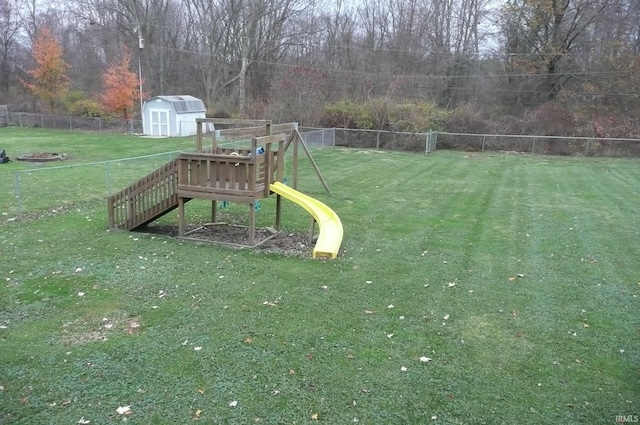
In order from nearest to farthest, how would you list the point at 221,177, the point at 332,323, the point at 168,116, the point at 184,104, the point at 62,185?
the point at 332,323 < the point at 221,177 < the point at 62,185 < the point at 168,116 < the point at 184,104

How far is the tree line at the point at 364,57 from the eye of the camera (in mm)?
28250

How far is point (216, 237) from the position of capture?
8.95 meters

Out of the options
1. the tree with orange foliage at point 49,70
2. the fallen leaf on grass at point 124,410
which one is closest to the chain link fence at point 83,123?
the tree with orange foliage at point 49,70

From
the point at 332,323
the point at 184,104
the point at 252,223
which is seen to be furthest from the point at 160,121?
the point at 332,323

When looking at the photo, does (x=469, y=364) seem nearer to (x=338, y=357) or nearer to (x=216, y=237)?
(x=338, y=357)

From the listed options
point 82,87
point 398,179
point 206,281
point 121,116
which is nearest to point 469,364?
point 206,281

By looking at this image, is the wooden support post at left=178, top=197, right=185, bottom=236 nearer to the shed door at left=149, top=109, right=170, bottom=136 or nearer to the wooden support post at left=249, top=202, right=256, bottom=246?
the wooden support post at left=249, top=202, right=256, bottom=246

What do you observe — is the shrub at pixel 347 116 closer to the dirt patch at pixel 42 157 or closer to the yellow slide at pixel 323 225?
the dirt patch at pixel 42 157

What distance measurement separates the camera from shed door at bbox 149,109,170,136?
3019 centimetres

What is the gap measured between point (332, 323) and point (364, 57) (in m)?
34.1

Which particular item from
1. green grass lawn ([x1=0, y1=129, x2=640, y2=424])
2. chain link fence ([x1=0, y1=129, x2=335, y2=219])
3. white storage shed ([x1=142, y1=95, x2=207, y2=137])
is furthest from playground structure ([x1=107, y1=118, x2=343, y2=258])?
white storage shed ([x1=142, y1=95, x2=207, y2=137])

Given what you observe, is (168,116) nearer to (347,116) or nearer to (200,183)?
(347,116)

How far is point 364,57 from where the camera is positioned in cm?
3681

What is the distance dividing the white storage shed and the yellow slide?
75.3 feet
